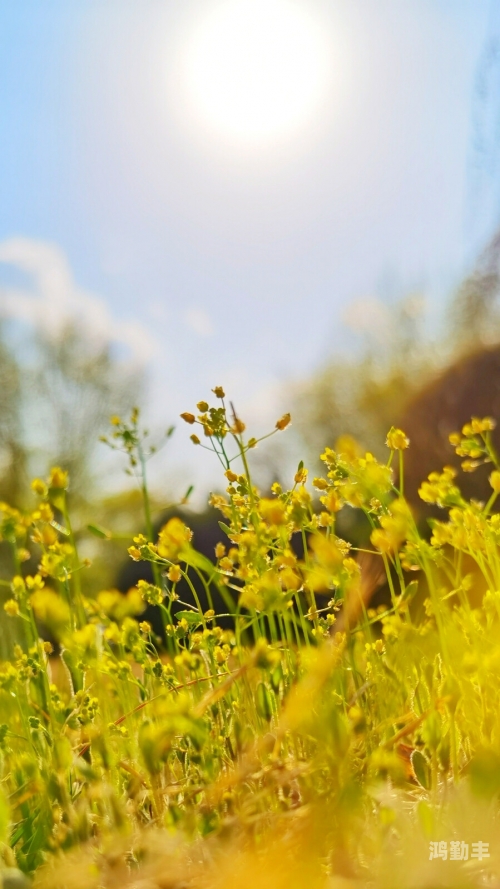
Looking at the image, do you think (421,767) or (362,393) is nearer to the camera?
(421,767)

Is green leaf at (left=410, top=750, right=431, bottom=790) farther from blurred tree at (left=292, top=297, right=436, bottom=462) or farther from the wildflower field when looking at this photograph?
blurred tree at (left=292, top=297, right=436, bottom=462)

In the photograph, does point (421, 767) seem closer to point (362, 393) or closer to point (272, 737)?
point (272, 737)

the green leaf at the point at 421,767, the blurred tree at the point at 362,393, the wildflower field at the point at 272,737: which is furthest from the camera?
the blurred tree at the point at 362,393

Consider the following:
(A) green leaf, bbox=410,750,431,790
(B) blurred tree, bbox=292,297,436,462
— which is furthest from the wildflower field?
(B) blurred tree, bbox=292,297,436,462

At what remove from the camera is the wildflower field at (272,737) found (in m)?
0.66

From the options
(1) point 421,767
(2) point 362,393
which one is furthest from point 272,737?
(2) point 362,393

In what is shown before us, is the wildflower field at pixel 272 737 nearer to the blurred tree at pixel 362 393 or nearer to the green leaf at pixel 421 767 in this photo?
the green leaf at pixel 421 767

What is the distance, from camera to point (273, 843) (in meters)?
0.73

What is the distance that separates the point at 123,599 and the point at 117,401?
11.3 meters

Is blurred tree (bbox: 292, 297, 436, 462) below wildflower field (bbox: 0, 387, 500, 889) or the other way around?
the other way around

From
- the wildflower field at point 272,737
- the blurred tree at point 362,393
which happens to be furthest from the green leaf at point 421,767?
the blurred tree at point 362,393

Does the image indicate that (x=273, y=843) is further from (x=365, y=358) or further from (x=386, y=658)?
(x=365, y=358)

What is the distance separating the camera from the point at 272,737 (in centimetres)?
81

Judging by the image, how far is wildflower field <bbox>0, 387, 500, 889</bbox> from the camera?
2.17ft
